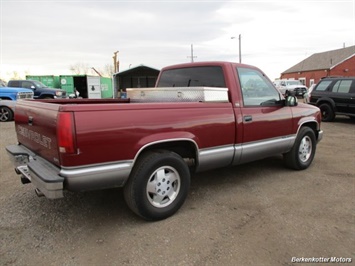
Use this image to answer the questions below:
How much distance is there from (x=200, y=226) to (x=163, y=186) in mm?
612

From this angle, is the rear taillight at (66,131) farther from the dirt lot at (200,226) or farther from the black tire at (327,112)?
the black tire at (327,112)

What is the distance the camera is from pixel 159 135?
10.5ft

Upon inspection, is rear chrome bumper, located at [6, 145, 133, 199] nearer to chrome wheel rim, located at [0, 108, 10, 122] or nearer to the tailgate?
the tailgate

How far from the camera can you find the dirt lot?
2.77 meters

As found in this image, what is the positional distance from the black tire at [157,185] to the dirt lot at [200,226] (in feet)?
0.57

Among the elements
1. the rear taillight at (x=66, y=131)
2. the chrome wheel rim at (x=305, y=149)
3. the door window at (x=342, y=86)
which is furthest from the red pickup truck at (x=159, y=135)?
the door window at (x=342, y=86)

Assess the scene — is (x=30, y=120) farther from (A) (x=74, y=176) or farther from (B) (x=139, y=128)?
(B) (x=139, y=128)

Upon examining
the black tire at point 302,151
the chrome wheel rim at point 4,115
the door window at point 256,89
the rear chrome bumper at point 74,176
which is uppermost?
the door window at point 256,89

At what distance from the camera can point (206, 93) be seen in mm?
3707

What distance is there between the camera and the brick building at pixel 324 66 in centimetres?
4046

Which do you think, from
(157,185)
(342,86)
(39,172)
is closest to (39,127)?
(39,172)

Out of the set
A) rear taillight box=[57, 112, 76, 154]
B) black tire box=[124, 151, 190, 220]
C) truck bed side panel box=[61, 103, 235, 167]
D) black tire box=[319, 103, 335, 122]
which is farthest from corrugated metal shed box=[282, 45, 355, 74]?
rear taillight box=[57, 112, 76, 154]

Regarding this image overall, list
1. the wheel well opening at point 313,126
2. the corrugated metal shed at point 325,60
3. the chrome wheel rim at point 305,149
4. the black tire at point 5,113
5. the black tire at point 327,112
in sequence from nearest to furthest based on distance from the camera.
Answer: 1. the chrome wheel rim at point 305,149
2. the wheel well opening at point 313,126
3. the black tire at point 327,112
4. the black tire at point 5,113
5. the corrugated metal shed at point 325,60

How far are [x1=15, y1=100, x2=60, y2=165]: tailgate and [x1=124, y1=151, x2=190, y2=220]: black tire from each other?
2.75 ft
